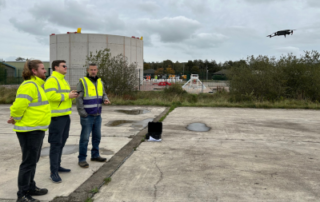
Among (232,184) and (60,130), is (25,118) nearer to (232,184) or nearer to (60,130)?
(60,130)

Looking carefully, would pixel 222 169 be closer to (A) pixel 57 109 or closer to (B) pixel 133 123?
(A) pixel 57 109

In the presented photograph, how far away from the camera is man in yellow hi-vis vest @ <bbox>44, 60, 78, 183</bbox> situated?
3906 mm

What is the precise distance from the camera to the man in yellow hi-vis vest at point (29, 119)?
3.23 m

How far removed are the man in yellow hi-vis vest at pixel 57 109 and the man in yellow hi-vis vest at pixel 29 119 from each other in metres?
0.47

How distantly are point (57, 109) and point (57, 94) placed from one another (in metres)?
0.24

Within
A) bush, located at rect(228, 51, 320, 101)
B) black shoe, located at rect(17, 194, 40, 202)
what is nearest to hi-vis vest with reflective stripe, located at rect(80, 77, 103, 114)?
black shoe, located at rect(17, 194, 40, 202)

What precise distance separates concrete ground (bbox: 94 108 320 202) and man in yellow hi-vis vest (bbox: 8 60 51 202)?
93 cm

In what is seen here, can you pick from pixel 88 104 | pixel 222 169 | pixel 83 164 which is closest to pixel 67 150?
pixel 83 164

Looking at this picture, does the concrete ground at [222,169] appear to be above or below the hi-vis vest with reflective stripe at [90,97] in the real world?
below

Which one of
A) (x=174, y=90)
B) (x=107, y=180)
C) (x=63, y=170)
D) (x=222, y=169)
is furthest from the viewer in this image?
(x=174, y=90)

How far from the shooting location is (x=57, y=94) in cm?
389

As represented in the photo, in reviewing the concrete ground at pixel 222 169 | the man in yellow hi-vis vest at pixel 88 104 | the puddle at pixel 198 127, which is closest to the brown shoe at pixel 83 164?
the man in yellow hi-vis vest at pixel 88 104

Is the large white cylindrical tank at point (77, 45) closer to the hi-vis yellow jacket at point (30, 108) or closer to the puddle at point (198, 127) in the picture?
the puddle at point (198, 127)

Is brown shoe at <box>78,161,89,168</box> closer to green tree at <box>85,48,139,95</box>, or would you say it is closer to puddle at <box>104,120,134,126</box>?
puddle at <box>104,120,134,126</box>
